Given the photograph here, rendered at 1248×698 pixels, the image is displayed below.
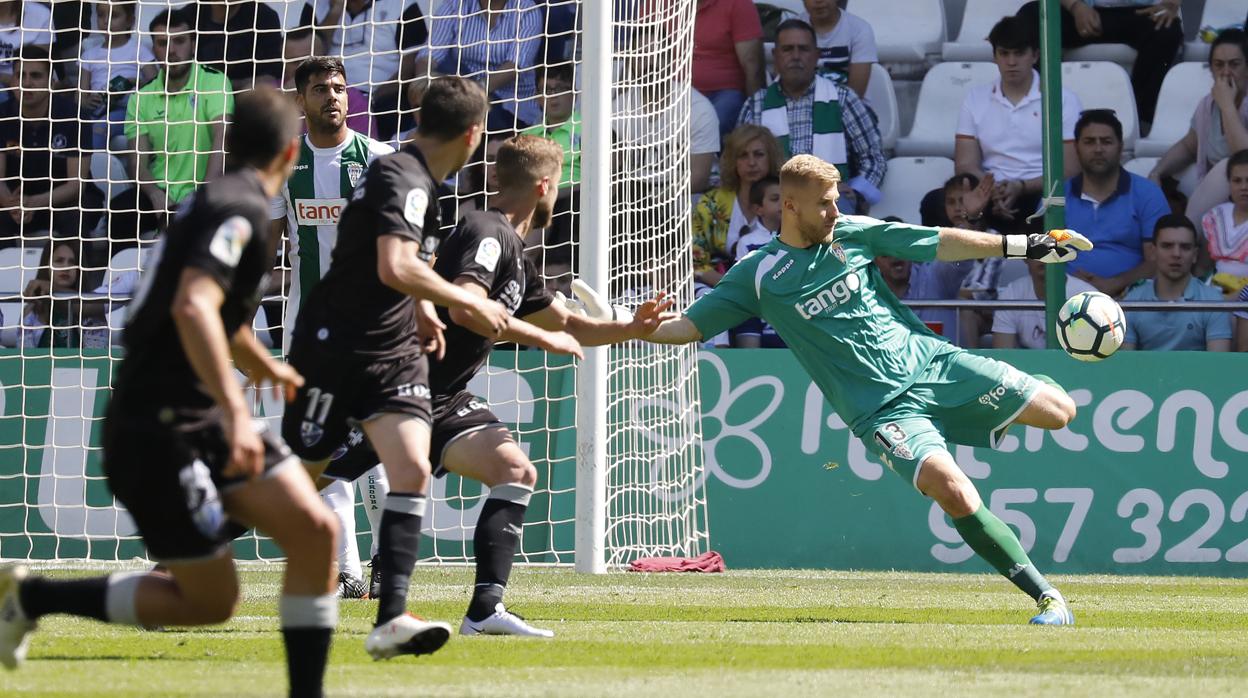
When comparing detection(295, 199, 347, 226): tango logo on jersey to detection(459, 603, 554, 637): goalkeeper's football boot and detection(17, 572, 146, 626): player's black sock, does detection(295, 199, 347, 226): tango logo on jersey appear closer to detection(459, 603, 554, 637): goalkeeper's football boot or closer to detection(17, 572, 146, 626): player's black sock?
detection(459, 603, 554, 637): goalkeeper's football boot

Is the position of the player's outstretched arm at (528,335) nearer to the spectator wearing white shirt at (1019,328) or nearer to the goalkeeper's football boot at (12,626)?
the goalkeeper's football boot at (12,626)

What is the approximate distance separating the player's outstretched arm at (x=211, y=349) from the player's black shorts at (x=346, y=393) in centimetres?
169

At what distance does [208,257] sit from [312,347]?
5.89ft

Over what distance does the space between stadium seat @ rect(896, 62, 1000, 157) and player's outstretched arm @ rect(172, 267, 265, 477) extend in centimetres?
1101

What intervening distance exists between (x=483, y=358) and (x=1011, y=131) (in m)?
8.08

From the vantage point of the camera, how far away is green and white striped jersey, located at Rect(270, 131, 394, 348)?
7.99 m

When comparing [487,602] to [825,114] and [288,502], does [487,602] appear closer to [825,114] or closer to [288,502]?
[288,502]

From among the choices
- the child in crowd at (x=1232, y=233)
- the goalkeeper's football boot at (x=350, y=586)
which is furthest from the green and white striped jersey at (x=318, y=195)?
the child in crowd at (x=1232, y=233)

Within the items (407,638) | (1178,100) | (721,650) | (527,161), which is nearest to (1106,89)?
(1178,100)

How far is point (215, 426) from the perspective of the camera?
3990mm

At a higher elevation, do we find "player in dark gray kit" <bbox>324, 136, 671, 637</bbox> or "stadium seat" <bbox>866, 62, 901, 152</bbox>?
"stadium seat" <bbox>866, 62, 901, 152</bbox>

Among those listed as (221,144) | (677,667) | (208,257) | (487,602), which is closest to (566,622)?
(487,602)

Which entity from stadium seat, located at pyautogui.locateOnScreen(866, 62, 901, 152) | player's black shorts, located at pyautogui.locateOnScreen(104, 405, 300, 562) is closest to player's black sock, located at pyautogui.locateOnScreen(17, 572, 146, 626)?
player's black shorts, located at pyautogui.locateOnScreen(104, 405, 300, 562)

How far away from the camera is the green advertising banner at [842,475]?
1052 centimetres
